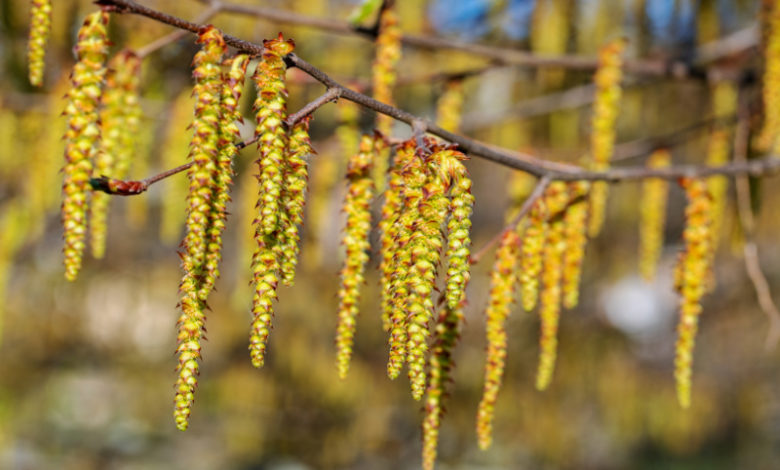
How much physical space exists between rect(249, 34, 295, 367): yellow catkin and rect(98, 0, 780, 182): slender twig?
0.11ft

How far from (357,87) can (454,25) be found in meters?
1.22

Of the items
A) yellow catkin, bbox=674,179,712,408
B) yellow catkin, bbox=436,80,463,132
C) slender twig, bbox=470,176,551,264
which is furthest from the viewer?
yellow catkin, bbox=436,80,463,132

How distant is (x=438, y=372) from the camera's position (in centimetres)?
101

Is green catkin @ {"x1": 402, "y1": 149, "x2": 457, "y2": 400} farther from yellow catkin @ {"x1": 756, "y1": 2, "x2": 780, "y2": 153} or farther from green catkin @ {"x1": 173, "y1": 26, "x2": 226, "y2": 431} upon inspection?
yellow catkin @ {"x1": 756, "y1": 2, "x2": 780, "y2": 153}

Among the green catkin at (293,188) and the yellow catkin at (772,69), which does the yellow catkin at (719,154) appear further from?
the green catkin at (293,188)

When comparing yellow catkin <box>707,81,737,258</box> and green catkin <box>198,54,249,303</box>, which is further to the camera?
yellow catkin <box>707,81,737,258</box>

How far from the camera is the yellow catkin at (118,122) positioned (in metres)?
1.03

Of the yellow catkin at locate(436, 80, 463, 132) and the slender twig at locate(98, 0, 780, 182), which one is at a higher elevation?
the yellow catkin at locate(436, 80, 463, 132)

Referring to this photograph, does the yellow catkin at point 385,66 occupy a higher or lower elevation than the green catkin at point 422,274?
higher

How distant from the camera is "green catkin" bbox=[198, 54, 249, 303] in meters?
0.65

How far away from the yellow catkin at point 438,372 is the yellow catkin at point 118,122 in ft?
1.92

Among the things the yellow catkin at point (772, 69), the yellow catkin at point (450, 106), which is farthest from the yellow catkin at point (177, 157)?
the yellow catkin at point (772, 69)

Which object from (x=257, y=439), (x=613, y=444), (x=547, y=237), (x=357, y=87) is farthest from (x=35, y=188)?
(x=613, y=444)

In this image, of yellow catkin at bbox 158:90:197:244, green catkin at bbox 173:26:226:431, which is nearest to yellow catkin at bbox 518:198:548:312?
green catkin at bbox 173:26:226:431
